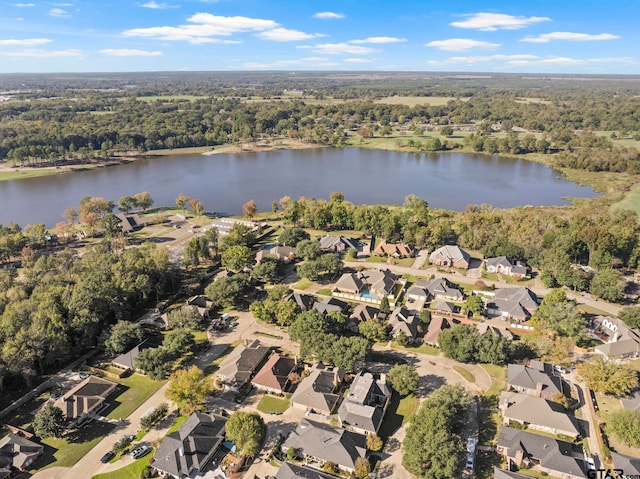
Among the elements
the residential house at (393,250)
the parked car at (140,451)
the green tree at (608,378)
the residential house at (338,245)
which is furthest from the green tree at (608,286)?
the parked car at (140,451)

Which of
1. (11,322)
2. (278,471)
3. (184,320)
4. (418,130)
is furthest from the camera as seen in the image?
(418,130)

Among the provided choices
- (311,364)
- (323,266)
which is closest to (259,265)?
(323,266)

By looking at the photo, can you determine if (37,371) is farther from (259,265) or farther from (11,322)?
(259,265)

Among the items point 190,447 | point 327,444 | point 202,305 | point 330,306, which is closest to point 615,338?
point 330,306

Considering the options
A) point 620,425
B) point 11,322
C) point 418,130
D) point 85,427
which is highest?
point 418,130

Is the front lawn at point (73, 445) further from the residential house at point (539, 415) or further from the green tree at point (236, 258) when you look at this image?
the residential house at point (539, 415)

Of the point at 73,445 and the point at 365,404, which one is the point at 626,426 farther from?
the point at 73,445
